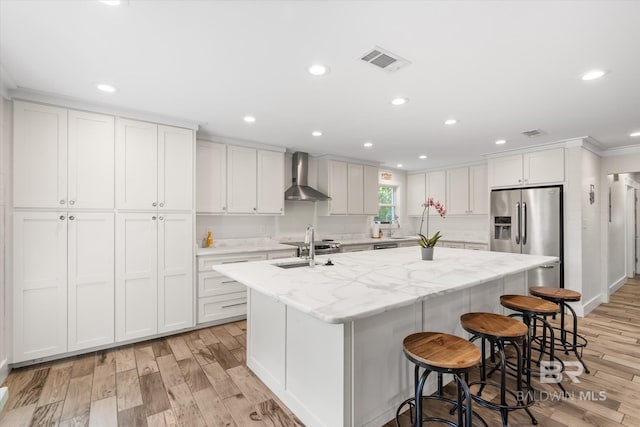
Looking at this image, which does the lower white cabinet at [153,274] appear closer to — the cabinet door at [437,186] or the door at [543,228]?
the door at [543,228]

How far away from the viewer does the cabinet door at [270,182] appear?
4.48 metres

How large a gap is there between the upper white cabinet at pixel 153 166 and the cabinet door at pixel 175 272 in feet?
0.68

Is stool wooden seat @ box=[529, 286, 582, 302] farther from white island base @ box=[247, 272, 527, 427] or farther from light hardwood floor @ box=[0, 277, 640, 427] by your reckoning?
white island base @ box=[247, 272, 527, 427]

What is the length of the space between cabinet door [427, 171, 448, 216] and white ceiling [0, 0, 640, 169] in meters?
2.85

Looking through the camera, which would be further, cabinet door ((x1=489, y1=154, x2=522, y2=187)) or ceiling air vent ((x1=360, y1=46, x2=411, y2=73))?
cabinet door ((x1=489, y1=154, x2=522, y2=187))

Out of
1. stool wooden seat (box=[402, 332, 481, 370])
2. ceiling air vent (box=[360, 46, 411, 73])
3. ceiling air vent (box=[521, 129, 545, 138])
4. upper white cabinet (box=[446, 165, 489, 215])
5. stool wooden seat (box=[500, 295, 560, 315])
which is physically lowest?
stool wooden seat (box=[500, 295, 560, 315])

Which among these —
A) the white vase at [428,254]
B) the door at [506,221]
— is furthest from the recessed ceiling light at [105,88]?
the door at [506,221]

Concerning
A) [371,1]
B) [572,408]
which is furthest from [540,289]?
[371,1]

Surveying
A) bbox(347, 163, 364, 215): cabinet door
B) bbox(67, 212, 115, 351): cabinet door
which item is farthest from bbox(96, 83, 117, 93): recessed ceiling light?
bbox(347, 163, 364, 215): cabinet door

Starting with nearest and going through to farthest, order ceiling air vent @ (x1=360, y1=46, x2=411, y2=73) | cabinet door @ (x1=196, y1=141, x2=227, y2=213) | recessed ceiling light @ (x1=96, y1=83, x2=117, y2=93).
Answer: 1. ceiling air vent @ (x1=360, y1=46, x2=411, y2=73)
2. recessed ceiling light @ (x1=96, y1=83, x2=117, y2=93)
3. cabinet door @ (x1=196, y1=141, x2=227, y2=213)

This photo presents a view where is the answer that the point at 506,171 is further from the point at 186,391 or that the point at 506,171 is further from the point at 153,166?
the point at 186,391

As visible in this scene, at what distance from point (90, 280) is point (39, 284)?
36 centimetres

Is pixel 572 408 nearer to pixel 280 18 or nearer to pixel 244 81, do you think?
pixel 280 18

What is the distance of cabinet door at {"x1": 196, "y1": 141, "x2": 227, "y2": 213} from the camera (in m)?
3.97
